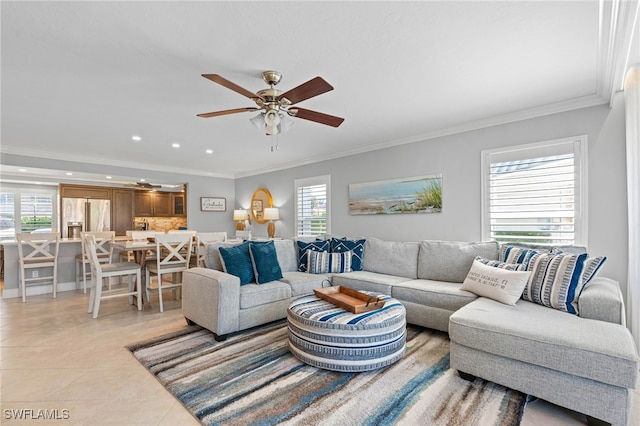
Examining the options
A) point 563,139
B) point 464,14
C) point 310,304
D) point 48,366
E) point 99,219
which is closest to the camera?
point 464,14

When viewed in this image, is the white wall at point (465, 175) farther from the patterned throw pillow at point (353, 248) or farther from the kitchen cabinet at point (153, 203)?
the kitchen cabinet at point (153, 203)

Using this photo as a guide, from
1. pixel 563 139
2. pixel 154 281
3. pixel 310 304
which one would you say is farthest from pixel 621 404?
pixel 154 281

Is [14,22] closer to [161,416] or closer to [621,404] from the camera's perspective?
[161,416]

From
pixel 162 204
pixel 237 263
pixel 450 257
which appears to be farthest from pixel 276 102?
pixel 162 204

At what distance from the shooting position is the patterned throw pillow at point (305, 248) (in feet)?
14.0

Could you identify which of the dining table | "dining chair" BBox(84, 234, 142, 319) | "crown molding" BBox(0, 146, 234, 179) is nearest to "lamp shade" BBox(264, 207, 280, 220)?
"crown molding" BBox(0, 146, 234, 179)

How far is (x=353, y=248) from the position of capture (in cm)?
436

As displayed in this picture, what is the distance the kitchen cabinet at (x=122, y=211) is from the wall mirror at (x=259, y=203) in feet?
12.5

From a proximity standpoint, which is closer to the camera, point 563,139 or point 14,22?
point 14,22

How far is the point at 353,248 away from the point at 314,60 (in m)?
2.65

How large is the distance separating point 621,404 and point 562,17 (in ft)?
7.50

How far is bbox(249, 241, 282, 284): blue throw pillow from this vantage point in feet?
11.6

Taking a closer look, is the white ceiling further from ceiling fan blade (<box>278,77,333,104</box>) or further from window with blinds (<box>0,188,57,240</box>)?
window with blinds (<box>0,188,57,240</box>)

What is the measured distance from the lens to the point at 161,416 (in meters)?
1.88
